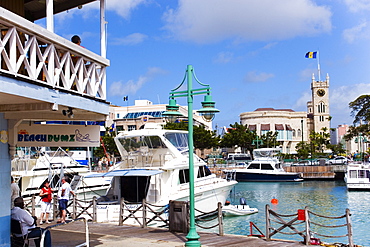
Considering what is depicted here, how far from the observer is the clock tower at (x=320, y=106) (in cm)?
12712

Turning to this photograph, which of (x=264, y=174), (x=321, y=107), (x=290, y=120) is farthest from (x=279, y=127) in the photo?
(x=264, y=174)

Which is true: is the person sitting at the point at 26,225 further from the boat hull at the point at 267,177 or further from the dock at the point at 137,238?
the boat hull at the point at 267,177

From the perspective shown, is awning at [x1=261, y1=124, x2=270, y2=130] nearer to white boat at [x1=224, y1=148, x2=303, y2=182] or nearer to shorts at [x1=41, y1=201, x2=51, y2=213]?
white boat at [x1=224, y1=148, x2=303, y2=182]

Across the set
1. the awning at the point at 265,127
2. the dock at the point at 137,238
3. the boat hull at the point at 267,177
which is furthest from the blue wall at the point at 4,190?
the awning at the point at 265,127

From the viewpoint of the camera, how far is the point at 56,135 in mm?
10594

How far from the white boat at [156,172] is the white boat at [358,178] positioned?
2146 cm

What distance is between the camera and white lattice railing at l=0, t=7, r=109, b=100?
6.71 meters

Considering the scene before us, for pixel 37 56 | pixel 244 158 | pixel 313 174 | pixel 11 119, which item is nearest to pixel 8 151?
pixel 11 119

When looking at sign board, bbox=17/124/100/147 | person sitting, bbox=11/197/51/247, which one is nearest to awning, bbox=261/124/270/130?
sign board, bbox=17/124/100/147

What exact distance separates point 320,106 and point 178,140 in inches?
4499

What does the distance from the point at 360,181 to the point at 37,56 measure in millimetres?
39097

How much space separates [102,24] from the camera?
945 centimetres

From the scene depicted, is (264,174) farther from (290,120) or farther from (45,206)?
(290,120)

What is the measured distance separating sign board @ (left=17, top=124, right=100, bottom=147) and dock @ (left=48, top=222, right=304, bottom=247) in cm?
291
